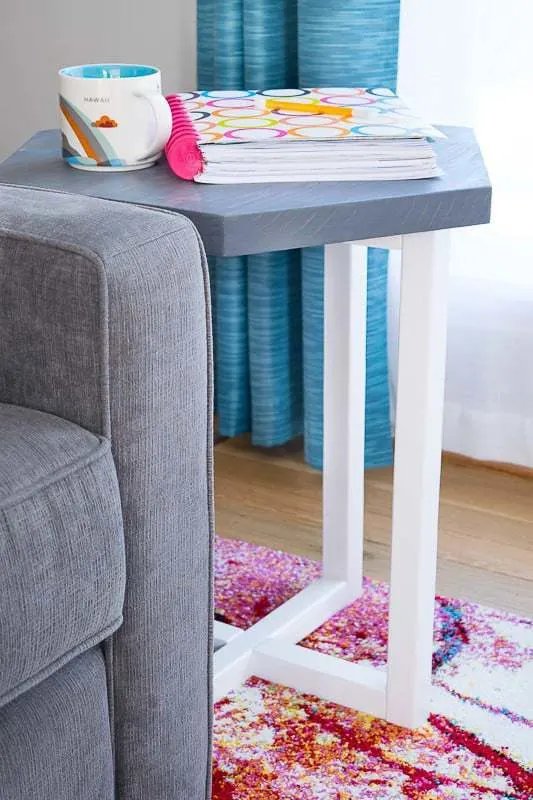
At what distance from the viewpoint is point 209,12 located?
1869 mm

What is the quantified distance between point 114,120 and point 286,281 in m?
0.81

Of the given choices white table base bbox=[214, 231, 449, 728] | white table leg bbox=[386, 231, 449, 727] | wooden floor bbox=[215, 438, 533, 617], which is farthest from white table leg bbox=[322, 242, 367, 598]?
white table leg bbox=[386, 231, 449, 727]

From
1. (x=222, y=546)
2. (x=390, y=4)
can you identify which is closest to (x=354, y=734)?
(x=222, y=546)

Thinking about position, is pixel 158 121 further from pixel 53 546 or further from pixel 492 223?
pixel 492 223

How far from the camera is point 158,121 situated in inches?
45.3

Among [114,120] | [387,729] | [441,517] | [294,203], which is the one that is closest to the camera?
[294,203]

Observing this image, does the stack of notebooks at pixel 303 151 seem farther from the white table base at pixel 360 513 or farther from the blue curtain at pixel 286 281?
the blue curtain at pixel 286 281

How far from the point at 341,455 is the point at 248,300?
560 mm

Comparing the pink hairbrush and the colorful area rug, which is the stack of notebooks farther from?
the colorful area rug

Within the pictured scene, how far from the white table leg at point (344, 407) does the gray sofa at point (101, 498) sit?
42cm

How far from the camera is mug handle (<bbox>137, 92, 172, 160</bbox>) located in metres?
1.14

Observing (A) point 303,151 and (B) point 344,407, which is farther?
(B) point 344,407

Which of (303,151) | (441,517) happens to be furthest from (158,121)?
(441,517)

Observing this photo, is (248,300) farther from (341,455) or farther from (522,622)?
(522,622)
